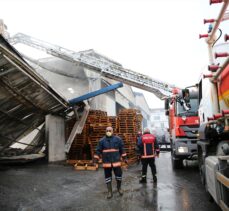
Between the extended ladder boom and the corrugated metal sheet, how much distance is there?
23.1ft

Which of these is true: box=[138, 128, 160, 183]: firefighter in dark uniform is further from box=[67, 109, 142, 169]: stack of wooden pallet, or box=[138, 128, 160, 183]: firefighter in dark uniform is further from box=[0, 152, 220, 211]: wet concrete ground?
box=[67, 109, 142, 169]: stack of wooden pallet

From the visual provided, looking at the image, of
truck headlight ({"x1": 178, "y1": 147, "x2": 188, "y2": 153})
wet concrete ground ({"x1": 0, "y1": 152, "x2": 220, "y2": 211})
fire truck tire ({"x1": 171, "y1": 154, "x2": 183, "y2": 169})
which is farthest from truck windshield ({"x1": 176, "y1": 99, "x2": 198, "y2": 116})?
wet concrete ground ({"x1": 0, "y1": 152, "x2": 220, "y2": 211})

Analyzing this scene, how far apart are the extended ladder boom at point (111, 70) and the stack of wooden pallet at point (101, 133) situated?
282 inches

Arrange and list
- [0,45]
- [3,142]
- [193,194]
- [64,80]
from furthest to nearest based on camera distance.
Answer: [64,80]
[3,142]
[0,45]
[193,194]

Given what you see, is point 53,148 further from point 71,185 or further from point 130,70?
point 130,70

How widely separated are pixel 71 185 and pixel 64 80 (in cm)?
1432

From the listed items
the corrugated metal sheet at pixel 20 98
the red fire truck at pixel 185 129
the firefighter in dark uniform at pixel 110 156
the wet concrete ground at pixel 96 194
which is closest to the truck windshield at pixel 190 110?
the red fire truck at pixel 185 129

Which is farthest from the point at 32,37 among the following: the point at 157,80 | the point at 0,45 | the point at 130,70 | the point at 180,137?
the point at 180,137

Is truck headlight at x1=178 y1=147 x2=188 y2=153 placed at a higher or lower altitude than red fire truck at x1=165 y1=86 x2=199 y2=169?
lower

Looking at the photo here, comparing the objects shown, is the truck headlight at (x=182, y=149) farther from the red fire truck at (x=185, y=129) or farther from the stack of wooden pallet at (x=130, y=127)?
the stack of wooden pallet at (x=130, y=127)

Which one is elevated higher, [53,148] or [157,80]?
[157,80]

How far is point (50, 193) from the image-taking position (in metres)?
6.64

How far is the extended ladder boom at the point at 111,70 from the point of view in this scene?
20172 millimetres

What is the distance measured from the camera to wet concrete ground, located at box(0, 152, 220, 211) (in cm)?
522
